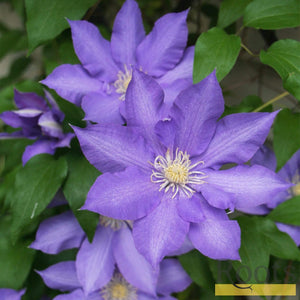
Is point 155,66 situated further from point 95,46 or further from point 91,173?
point 91,173

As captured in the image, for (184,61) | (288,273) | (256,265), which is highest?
(184,61)

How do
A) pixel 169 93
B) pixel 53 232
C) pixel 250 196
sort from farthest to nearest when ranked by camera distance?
pixel 53 232 < pixel 169 93 < pixel 250 196

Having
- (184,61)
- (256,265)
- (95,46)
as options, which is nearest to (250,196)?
(256,265)

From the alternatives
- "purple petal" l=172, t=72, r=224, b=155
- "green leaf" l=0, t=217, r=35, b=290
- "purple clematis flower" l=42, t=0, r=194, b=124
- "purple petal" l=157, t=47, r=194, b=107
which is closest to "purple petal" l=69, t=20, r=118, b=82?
"purple clematis flower" l=42, t=0, r=194, b=124

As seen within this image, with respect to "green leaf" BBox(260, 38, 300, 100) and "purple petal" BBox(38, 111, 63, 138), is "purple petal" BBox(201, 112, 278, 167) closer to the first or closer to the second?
"green leaf" BBox(260, 38, 300, 100)

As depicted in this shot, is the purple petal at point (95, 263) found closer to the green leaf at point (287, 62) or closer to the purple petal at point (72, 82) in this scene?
the purple petal at point (72, 82)

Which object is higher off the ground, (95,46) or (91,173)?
(95,46)
